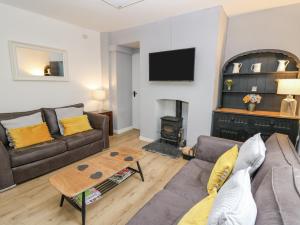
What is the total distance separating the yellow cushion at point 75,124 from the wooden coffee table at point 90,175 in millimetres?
1080

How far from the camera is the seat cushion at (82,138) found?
2.73 meters

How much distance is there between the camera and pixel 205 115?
10.2 ft

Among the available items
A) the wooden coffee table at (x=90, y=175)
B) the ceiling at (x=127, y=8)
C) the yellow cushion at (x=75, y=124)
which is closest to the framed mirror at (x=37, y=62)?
the ceiling at (x=127, y=8)

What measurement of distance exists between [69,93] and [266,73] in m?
3.88

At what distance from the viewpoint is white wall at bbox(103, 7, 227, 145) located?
2.87 meters

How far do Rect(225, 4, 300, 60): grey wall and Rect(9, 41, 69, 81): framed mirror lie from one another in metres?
3.40

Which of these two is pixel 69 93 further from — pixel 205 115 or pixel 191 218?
pixel 191 218

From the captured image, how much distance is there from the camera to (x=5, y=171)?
6.82 feet

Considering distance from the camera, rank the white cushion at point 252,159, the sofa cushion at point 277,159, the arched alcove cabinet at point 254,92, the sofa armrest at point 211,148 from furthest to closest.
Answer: the arched alcove cabinet at point 254,92, the sofa armrest at point 211,148, the white cushion at point 252,159, the sofa cushion at point 277,159

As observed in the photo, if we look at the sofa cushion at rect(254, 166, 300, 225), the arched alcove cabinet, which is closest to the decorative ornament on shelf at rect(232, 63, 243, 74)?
the arched alcove cabinet

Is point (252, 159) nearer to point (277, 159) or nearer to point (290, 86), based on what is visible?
point (277, 159)

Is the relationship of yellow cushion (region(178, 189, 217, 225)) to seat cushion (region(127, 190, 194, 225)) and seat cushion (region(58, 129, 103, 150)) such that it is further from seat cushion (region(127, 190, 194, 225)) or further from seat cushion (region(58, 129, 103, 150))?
seat cushion (region(58, 129, 103, 150))

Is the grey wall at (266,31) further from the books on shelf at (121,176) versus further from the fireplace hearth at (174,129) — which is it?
the books on shelf at (121,176)

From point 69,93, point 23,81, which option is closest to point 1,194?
point 23,81
